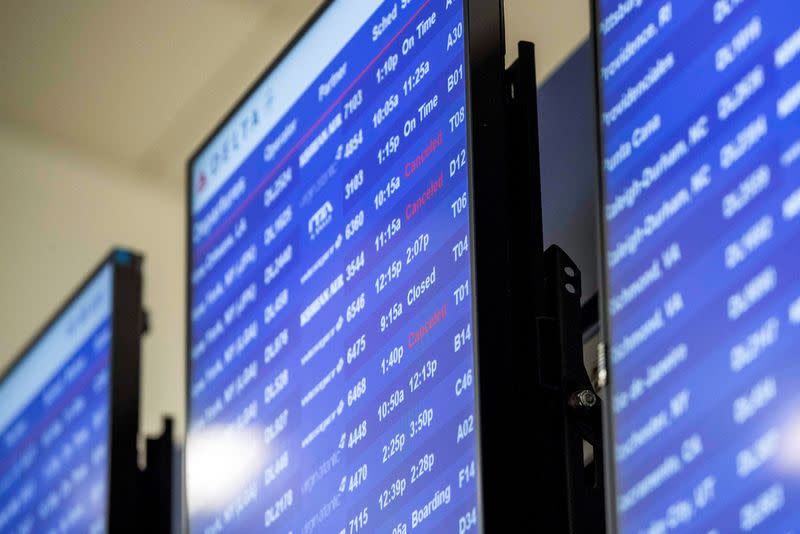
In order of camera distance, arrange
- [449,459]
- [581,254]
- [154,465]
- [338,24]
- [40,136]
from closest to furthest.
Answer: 1. [449,459]
2. [581,254]
3. [338,24]
4. [154,465]
5. [40,136]

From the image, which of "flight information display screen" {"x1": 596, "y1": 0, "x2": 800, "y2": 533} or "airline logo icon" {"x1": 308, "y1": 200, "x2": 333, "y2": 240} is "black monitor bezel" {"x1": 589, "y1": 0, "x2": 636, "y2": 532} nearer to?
"flight information display screen" {"x1": 596, "y1": 0, "x2": 800, "y2": 533}

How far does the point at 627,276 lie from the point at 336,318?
46 cm

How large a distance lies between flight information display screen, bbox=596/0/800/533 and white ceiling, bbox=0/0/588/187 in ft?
5.85

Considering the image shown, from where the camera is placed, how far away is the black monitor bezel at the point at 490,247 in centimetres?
118

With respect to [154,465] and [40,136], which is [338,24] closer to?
[154,465]

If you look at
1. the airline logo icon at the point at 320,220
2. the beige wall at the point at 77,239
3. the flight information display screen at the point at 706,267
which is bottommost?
the flight information display screen at the point at 706,267

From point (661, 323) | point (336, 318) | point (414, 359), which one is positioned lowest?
point (661, 323)

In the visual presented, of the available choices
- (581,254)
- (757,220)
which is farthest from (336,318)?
(757,220)

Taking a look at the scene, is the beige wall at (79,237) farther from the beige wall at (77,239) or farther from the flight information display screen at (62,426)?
the flight information display screen at (62,426)

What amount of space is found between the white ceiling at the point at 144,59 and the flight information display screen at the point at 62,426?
3.09 feet

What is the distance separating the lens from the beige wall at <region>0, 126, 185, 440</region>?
3.58 m

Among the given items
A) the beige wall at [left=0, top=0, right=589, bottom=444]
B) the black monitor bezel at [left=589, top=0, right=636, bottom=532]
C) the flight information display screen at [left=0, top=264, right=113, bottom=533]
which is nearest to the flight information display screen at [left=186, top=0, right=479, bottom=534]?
the black monitor bezel at [left=589, top=0, right=636, bottom=532]

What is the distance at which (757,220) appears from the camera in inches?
38.0

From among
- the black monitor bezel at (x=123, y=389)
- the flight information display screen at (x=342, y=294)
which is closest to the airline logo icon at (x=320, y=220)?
the flight information display screen at (x=342, y=294)
